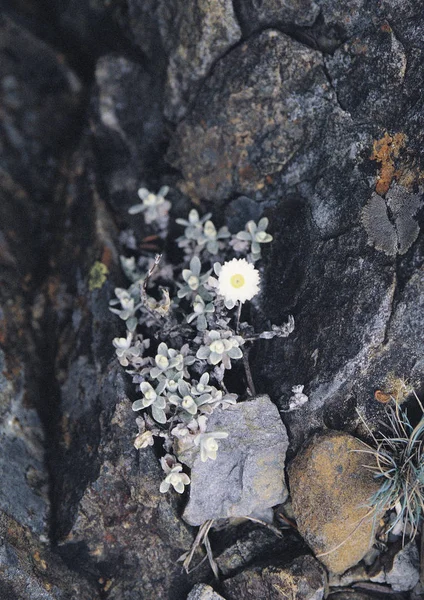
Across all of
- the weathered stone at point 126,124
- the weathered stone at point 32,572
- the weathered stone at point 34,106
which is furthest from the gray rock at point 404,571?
the weathered stone at point 34,106

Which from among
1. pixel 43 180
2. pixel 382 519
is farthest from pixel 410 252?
pixel 43 180

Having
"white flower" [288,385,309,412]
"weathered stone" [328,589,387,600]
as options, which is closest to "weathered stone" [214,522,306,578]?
"weathered stone" [328,589,387,600]

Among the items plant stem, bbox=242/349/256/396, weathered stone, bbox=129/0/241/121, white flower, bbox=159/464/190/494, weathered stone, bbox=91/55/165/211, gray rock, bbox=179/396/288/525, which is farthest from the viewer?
weathered stone, bbox=91/55/165/211

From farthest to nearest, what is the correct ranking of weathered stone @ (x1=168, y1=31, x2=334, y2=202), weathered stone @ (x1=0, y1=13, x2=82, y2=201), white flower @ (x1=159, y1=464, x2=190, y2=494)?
1. weathered stone @ (x1=0, y1=13, x2=82, y2=201)
2. weathered stone @ (x1=168, y1=31, x2=334, y2=202)
3. white flower @ (x1=159, y1=464, x2=190, y2=494)

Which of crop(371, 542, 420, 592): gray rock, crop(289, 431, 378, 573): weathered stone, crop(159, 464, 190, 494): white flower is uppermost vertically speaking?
crop(159, 464, 190, 494): white flower

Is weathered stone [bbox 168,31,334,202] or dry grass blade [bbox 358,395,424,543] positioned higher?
weathered stone [bbox 168,31,334,202]

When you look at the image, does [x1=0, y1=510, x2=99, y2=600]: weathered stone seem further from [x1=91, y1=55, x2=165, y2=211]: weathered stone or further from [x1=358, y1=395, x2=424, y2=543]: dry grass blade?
[x1=91, y1=55, x2=165, y2=211]: weathered stone

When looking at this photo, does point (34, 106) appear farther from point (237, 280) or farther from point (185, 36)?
point (237, 280)
